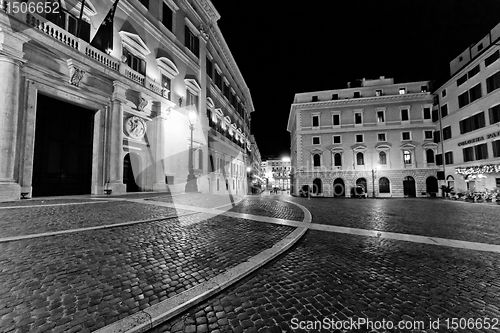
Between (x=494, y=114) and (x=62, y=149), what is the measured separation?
3605 centimetres

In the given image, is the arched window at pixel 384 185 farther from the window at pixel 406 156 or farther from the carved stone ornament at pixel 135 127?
the carved stone ornament at pixel 135 127

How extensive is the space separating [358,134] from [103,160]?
3422 cm

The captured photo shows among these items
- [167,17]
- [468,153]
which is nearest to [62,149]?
[167,17]

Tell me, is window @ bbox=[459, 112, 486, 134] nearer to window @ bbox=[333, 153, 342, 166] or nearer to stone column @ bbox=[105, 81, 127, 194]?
window @ bbox=[333, 153, 342, 166]

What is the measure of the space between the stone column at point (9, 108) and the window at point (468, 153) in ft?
125

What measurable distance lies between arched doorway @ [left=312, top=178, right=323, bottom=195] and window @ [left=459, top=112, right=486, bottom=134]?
18278 mm

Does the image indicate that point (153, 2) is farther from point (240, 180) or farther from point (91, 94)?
point (240, 180)

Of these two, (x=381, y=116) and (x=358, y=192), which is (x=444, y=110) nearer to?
(x=381, y=116)

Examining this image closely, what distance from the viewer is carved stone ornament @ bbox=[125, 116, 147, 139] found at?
566 inches

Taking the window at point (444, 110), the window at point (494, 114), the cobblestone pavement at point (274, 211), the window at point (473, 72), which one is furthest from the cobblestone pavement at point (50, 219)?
the window at point (444, 110)

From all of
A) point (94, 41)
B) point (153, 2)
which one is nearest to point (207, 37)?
point (153, 2)

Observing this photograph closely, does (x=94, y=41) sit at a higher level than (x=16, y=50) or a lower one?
higher

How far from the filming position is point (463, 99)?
1046 inches

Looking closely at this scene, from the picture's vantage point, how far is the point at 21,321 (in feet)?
6.20
